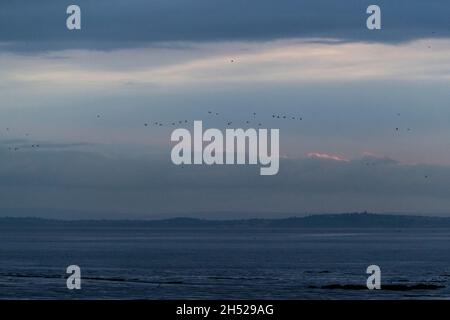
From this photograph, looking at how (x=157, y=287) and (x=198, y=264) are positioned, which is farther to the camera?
(x=198, y=264)

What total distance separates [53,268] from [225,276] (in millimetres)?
26393

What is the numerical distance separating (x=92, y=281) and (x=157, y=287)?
33.2ft

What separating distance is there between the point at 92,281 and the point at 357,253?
299 feet
